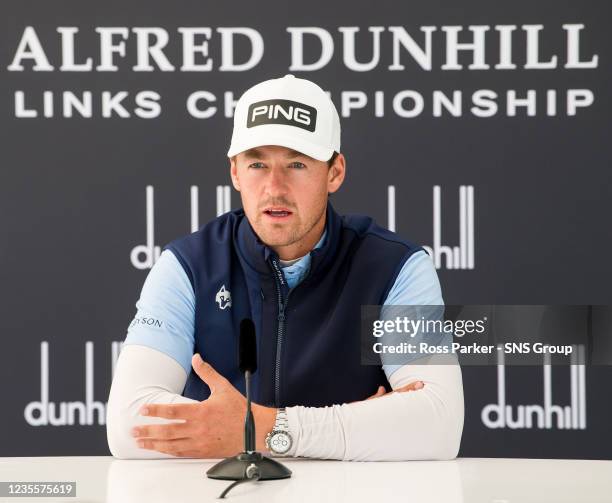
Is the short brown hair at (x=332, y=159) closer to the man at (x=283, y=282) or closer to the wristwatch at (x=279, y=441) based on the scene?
the man at (x=283, y=282)

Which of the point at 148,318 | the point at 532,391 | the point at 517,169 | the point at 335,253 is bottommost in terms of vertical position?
the point at 532,391

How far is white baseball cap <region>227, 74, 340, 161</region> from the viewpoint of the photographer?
6.28 ft

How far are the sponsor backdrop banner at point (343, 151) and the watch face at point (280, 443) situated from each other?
4.91 ft

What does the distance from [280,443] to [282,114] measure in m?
0.70

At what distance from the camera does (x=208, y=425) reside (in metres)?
1.60

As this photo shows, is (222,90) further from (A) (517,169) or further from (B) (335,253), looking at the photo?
(B) (335,253)

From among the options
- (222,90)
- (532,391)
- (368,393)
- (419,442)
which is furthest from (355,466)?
(222,90)

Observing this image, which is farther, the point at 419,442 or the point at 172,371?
the point at 172,371

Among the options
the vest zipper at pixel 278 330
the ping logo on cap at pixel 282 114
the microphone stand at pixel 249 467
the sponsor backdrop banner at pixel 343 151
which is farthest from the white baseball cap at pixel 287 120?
the sponsor backdrop banner at pixel 343 151

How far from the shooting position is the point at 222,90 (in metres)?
3.05

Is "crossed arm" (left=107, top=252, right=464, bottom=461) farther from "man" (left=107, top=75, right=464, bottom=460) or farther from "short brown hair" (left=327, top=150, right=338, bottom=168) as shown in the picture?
"short brown hair" (left=327, top=150, right=338, bottom=168)

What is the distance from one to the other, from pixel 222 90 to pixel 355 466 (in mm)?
1756

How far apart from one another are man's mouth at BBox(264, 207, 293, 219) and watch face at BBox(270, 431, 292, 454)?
0.54 meters

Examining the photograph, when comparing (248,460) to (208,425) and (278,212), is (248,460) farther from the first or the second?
(278,212)
